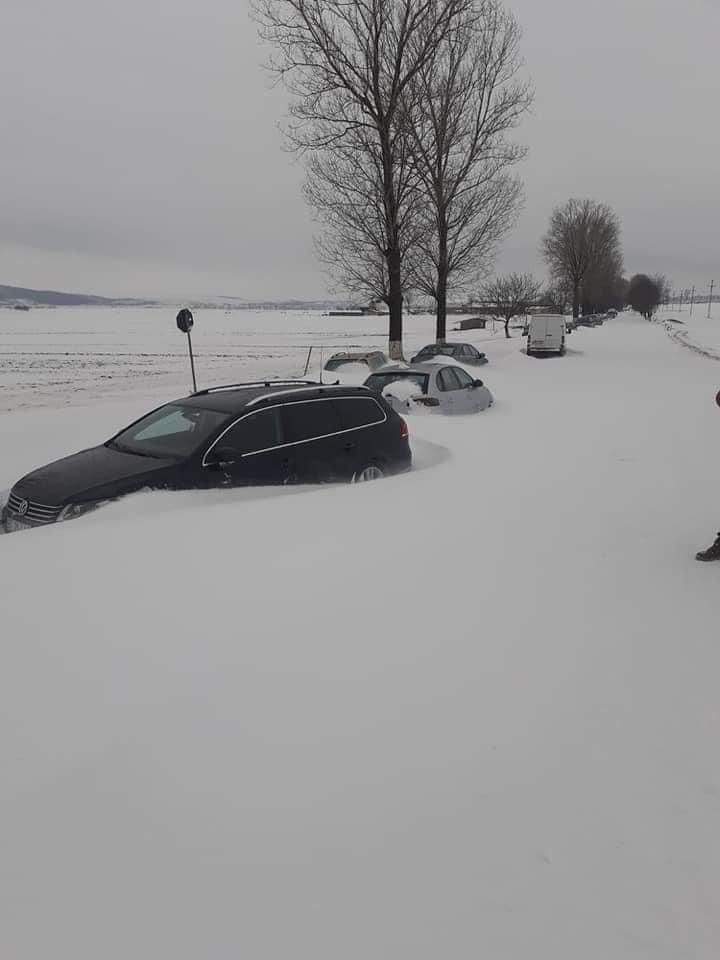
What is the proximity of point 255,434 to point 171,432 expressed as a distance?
3.08 ft

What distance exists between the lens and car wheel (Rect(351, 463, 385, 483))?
7.09 meters

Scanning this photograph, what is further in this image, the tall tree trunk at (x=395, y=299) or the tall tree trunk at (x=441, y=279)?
Result: the tall tree trunk at (x=441, y=279)

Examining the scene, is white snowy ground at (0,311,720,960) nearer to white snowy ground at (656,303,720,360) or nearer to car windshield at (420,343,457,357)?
car windshield at (420,343,457,357)

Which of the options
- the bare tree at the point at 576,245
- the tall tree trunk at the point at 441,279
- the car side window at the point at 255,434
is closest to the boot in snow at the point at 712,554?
the car side window at the point at 255,434

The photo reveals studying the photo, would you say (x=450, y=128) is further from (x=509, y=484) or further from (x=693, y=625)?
(x=693, y=625)

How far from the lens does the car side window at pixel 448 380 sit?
39.2ft

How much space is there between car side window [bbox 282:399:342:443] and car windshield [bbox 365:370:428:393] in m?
4.71

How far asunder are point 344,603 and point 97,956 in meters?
2.18

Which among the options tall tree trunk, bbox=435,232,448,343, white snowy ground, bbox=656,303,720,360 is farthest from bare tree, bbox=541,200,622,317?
tall tree trunk, bbox=435,232,448,343

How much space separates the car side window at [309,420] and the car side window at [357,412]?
3.6 inches

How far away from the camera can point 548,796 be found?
2.41 meters

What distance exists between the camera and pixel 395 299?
2247 centimetres

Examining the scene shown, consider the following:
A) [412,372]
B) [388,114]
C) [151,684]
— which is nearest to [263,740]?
[151,684]

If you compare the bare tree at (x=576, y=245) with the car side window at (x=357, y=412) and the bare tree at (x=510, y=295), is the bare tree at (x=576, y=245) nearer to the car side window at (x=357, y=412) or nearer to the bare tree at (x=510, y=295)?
the bare tree at (x=510, y=295)
